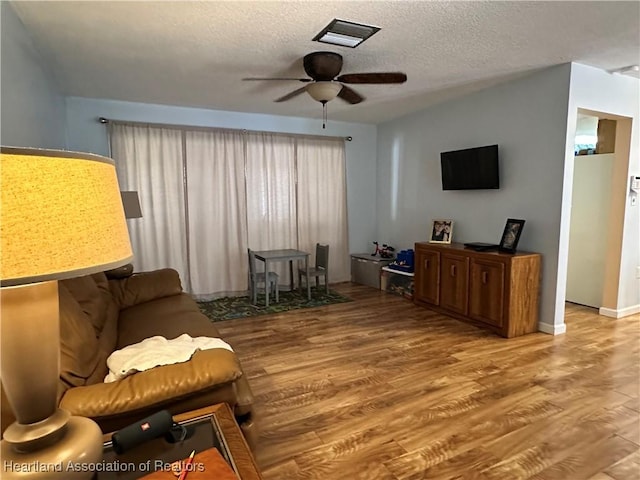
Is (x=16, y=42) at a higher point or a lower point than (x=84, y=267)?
higher

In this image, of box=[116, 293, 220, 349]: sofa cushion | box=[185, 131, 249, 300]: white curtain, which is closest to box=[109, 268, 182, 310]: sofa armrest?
box=[116, 293, 220, 349]: sofa cushion

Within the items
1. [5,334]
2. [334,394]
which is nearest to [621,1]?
[334,394]

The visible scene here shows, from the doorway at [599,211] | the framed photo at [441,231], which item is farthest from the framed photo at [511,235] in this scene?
the doorway at [599,211]

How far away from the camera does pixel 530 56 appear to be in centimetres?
319

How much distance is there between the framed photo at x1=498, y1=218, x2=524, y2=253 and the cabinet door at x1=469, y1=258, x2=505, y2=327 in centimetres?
28

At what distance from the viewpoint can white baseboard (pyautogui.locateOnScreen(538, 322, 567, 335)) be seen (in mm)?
3643

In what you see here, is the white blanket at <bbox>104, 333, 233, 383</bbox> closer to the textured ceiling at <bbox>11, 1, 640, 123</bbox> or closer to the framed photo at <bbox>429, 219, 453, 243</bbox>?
the textured ceiling at <bbox>11, 1, 640, 123</bbox>

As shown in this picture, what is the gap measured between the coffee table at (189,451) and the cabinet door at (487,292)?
119 inches

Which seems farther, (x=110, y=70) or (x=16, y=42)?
(x=110, y=70)

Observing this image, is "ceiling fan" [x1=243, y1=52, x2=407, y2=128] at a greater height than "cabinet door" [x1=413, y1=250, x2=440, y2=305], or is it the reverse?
"ceiling fan" [x1=243, y1=52, x2=407, y2=128]

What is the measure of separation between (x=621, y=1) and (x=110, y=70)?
156 inches

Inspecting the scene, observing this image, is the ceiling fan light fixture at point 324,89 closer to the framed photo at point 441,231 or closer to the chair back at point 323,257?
the chair back at point 323,257

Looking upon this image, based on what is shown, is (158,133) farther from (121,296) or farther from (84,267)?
(84,267)

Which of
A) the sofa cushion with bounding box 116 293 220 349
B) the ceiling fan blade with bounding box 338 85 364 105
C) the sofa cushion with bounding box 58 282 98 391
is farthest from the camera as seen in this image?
the ceiling fan blade with bounding box 338 85 364 105
